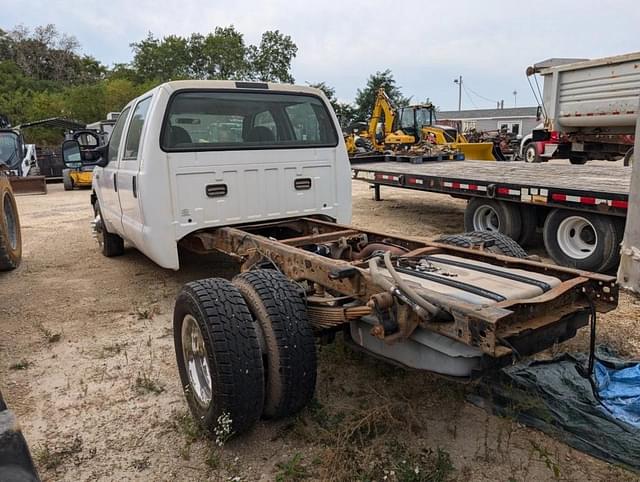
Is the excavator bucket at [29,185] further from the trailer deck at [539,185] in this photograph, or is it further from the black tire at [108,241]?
the trailer deck at [539,185]

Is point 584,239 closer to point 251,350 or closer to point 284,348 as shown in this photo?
point 284,348

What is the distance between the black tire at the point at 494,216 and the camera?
6.53 meters

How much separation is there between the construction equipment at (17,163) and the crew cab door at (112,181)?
11.5 meters

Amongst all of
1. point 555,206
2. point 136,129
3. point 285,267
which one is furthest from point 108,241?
point 555,206

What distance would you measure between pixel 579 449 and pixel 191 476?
1.89 m

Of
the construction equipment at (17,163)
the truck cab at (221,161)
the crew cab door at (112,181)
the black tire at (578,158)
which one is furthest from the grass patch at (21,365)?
the construction equipment at (17,163)

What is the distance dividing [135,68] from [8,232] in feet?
170

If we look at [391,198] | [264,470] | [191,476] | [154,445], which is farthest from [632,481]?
[391,198]

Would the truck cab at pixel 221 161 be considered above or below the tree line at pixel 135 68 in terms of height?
below

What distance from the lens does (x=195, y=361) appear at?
296 cm

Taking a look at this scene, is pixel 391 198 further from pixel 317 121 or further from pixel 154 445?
pixel 154 445

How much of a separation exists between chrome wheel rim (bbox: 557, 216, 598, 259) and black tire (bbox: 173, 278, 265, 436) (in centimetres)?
433

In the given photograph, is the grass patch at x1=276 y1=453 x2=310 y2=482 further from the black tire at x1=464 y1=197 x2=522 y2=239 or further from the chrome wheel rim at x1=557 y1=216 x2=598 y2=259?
the black tire at x1=464 y1=197 x2=522 y2=239

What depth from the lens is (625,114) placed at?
857 centimetres
